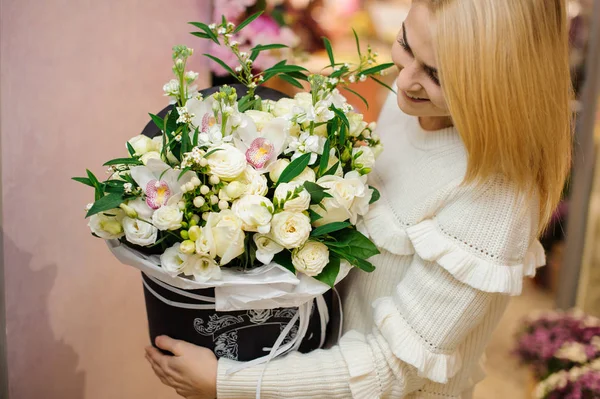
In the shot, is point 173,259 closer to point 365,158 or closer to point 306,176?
point 306,176

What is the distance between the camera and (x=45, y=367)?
1.33m

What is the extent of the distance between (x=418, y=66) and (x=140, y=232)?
20.8 inches

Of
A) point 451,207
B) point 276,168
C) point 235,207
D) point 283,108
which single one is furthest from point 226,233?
point 451,207

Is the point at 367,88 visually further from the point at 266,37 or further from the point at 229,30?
the point at 229,30

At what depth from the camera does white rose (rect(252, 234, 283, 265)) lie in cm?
94

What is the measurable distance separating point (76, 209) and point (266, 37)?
0.96 metres

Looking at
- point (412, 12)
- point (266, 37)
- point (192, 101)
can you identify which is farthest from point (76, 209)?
point (266, 37)

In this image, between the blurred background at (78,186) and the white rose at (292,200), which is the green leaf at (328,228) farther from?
the blurred background at (78,186)

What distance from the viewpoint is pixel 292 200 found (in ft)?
3.00

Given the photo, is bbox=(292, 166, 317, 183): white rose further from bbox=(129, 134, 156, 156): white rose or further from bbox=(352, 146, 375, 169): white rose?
bbox=(129, 134, 156, 156): white rose

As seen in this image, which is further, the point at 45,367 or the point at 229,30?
the point at 45,367

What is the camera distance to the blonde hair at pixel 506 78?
0.91m

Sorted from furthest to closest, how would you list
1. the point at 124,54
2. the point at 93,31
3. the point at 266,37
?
the point at 266,37 < the point at 124,54 < the point at 93,31

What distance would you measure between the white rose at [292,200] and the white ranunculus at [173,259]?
170mm
